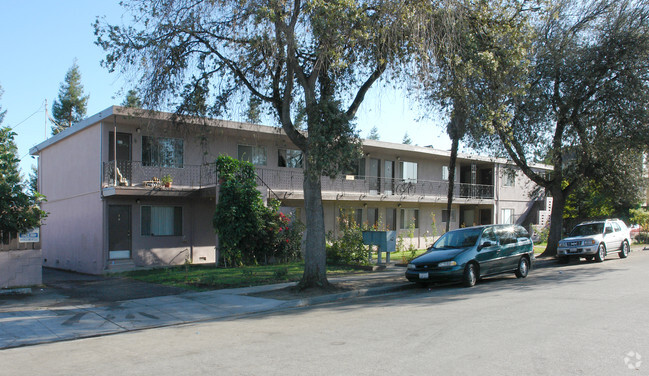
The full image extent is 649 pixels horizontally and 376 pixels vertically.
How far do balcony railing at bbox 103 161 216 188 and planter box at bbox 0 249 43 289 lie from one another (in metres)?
4.38

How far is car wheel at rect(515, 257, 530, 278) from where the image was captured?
16.1m

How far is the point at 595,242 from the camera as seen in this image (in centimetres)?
2064

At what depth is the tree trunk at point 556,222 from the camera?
23.2 meters

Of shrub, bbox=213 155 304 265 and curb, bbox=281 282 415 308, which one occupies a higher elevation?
shrub, bbox=213 155 304 265

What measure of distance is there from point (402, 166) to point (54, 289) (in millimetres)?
19590

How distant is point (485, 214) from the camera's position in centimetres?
3541

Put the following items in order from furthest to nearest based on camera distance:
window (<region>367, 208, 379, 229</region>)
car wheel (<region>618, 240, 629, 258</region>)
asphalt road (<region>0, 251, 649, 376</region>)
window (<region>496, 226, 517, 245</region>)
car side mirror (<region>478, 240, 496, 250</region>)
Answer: window (<region>367, 208, 379, 229</region>) → car wheel (<region>618, 240, 629, 258</region>) → window (<region>496, 226, 517, 245</region>) → car side mirror (<region>478, 240, 496, 250</region>) → asphalt road (<region>0, 251, 649, 376</region>)

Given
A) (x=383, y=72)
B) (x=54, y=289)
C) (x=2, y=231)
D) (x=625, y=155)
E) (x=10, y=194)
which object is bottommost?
(x=54, y=289)

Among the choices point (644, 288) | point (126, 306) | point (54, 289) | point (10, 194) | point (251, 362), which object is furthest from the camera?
point (54, 289)

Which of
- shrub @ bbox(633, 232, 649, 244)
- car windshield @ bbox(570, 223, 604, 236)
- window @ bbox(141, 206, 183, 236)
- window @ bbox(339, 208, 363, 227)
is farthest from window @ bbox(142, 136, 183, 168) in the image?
shrub @ bbox(633, 232, 649, 244)

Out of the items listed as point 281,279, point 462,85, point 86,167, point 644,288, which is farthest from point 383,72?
point 86,167

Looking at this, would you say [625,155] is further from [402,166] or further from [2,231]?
[2,231]

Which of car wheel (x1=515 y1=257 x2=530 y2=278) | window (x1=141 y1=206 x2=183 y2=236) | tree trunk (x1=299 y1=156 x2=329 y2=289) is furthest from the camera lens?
window (x1=141 y1=206 x2=183 y2=236)

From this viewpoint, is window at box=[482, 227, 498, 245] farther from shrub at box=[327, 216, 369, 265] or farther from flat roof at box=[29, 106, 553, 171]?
shrub at box=[327, 216, 369, 265]
